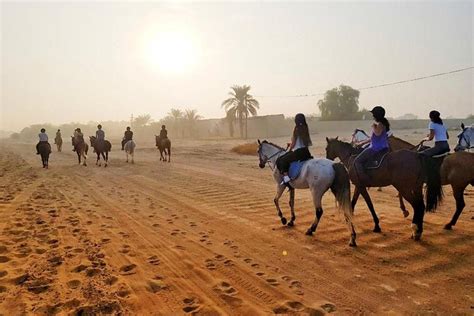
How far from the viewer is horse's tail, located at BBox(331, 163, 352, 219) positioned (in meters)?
6.69

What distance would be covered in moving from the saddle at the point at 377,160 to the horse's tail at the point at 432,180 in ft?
2.32

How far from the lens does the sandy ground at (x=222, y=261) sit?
4.25 meters

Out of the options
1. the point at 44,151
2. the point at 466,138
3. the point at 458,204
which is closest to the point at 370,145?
the point at 458,204

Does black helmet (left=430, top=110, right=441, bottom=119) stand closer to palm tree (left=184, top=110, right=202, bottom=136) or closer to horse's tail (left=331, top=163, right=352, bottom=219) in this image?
horse's tail (left=331, top=163, right=352, bottom=219)

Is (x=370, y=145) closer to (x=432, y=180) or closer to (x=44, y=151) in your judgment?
(x=432, y=180)

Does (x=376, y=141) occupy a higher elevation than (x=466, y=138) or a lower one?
higher

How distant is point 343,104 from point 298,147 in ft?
218

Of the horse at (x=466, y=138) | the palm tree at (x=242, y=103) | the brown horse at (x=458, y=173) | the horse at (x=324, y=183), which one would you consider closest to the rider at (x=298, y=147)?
the horse at (x=324, y=183)

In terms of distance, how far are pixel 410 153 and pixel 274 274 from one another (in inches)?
148

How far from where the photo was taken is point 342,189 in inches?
268

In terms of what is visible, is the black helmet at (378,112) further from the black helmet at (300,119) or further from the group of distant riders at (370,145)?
the black helmet at (300,119)

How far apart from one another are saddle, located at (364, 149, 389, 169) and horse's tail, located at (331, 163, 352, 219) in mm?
718

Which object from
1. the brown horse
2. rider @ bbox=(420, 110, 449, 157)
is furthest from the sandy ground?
rider @ bbox=(420, 110, 449, 157)

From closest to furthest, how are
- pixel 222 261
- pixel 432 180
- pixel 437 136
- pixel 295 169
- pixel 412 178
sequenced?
pixel 222 261 → pixel 412 178 → pixel 432 180 → pixel 295 169 → pixel 437 136
